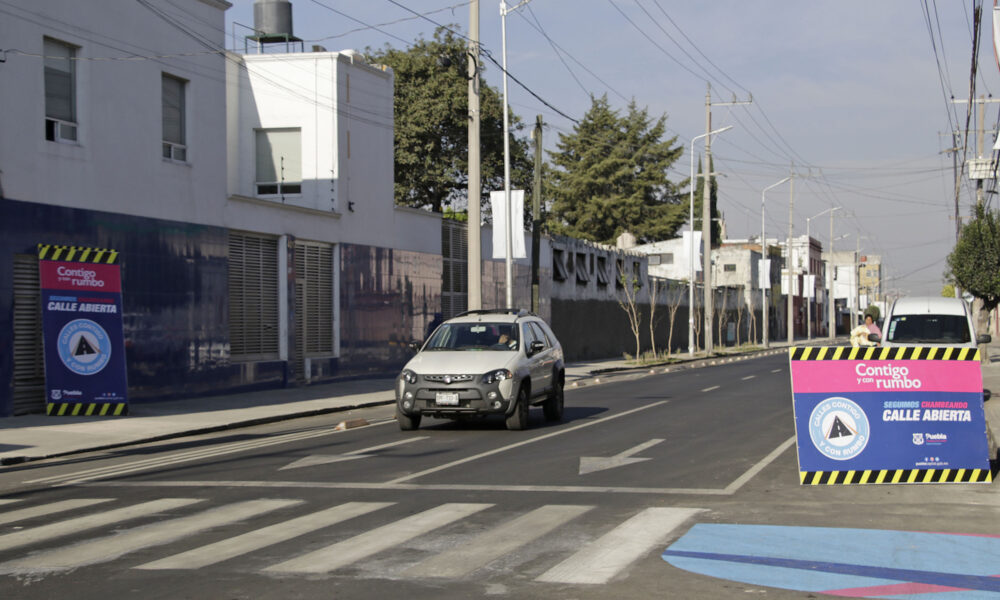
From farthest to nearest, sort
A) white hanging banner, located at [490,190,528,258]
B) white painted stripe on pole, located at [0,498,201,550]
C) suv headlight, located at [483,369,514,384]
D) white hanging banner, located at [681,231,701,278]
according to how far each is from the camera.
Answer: white hanging banner, located at [681,231,701,278] → white hanging banner, located at [490,190,528,258] → suv headlight, located at [483,369,514,384] → white painted stripe on pole, located at [0,498,201,550]

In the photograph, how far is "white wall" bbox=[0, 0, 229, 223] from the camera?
61.2ft

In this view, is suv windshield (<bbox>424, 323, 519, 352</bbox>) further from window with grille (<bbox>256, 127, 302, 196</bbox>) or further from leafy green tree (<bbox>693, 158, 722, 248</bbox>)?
leafy green tree (<bbox>693, 158, 722, 248</bbox>)

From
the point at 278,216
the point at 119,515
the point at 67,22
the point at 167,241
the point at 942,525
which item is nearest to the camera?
the point at 942,525

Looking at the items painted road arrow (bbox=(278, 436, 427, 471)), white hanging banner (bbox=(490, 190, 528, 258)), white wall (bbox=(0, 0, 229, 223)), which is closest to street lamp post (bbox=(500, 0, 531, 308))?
white hanging banner (bbox=(490, 190, 528, 258))

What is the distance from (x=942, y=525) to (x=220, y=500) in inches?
261

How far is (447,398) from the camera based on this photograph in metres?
15.5

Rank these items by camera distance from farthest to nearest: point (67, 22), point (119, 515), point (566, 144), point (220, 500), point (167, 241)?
point (566, 144)
point (167, 241)
point (67, 22)
point (220, 500)
point (119, 515)

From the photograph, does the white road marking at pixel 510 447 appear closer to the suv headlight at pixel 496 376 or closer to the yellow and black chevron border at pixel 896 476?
the suv headlight at pixel 496 376

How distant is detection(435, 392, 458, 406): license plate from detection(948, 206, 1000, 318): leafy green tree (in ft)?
98.6

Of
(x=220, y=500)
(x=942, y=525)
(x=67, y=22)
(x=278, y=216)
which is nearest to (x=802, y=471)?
(x=942, y=525)

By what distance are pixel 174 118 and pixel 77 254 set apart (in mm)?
5413

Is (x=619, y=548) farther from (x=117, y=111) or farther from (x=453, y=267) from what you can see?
(x=453, y=267)

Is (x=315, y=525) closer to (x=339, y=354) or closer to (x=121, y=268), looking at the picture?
(x=121, y=268)

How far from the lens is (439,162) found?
181 ft
